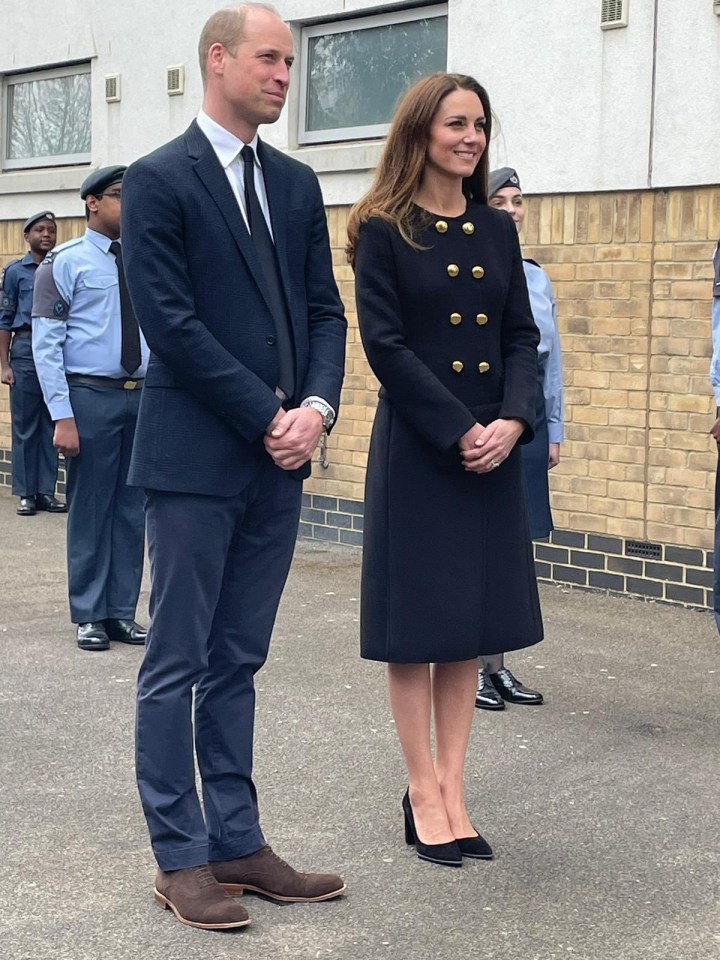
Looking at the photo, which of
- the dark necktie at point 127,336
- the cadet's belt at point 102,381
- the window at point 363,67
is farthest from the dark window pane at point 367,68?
the cadet's belt at point 102,381

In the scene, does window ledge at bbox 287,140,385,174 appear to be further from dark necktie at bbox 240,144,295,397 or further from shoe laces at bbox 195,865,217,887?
Result: shoe laces at bbox 195,865,217,887

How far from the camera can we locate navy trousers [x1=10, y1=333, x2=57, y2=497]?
39.4 ft

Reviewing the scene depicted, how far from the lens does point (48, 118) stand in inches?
512

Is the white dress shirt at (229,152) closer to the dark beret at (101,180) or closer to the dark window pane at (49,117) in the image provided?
the dark beret at (101,180)

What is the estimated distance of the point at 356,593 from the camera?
8680 millimetres

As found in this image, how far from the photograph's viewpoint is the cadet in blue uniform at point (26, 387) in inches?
465

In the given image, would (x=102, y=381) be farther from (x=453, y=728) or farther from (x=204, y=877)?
(x=204, y=877)

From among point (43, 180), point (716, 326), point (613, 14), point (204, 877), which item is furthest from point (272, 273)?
point (43, 180)

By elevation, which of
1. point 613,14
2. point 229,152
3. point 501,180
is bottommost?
point 229,152

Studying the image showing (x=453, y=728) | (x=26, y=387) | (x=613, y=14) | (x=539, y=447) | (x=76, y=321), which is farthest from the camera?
(x=26, y=387)

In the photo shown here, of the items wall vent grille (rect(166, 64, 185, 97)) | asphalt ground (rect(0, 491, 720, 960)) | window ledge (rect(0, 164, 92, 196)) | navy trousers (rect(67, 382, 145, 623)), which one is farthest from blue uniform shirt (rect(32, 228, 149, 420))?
window ledge (rect(0, 164, 92, 196))

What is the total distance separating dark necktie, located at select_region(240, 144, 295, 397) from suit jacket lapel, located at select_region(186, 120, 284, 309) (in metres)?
0.05

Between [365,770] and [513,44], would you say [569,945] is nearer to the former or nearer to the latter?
[365,770]

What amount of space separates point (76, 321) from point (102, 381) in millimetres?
301
